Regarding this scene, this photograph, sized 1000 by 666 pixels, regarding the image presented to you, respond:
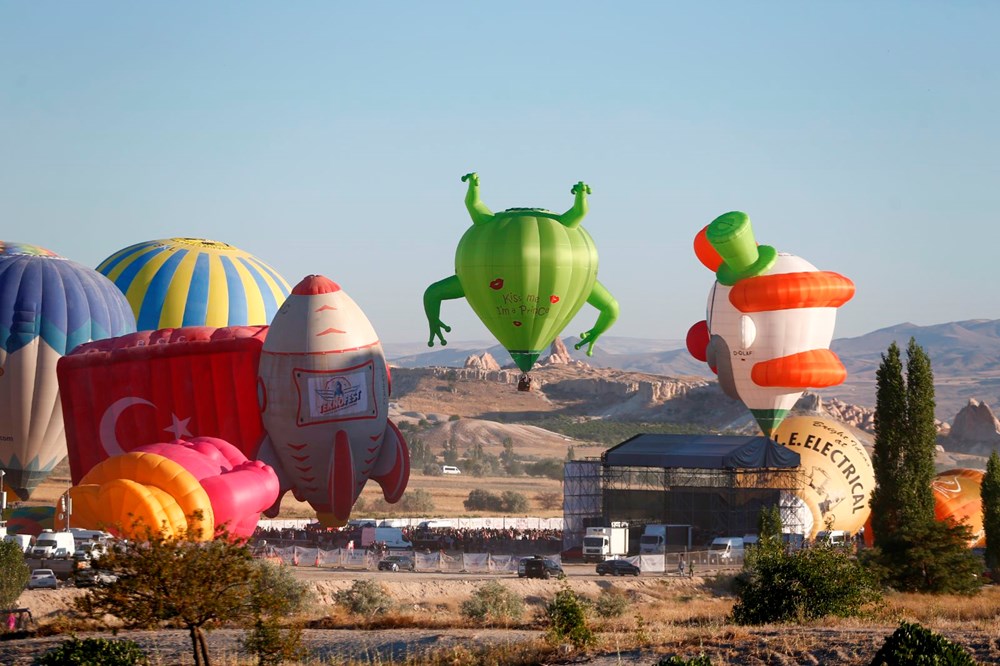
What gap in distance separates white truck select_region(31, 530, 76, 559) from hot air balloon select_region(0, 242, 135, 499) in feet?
46.3

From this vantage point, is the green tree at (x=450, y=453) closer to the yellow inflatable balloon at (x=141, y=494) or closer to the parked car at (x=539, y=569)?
the parked car at (x=539, y=569)

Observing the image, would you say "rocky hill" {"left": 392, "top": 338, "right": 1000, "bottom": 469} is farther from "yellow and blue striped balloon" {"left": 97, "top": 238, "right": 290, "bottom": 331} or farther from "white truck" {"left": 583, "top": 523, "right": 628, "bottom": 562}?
"white truck" {"left": 583, "top": 523, "right": 628, "bottom": 562}

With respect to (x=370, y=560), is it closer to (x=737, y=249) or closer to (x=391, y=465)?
(x=391, y=465)

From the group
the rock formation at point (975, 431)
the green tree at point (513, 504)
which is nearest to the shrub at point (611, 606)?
the green tree at point (513, 504)

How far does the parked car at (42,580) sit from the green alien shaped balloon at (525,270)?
69.3 feet

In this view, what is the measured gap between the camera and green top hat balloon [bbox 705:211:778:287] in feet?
174

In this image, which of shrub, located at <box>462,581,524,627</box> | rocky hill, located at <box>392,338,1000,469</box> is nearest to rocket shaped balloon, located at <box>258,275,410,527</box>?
shrub, located at <box>462,581,524,627</box>

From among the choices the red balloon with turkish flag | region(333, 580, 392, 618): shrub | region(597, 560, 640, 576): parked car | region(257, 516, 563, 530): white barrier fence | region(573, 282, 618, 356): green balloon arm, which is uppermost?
region(573, 282, 618, 356): green balloon arm

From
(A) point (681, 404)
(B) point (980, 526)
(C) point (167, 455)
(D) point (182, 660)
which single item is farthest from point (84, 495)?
(A) point (681, 404)

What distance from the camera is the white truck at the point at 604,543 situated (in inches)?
1941

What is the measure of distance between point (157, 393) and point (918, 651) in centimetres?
3059

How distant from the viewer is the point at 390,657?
72.6 ft

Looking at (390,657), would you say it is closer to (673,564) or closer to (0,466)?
(673,564)

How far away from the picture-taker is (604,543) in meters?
49.4
